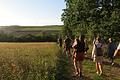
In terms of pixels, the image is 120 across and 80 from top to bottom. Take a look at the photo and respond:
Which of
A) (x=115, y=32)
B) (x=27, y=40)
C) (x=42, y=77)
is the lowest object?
(x=27, y=40)

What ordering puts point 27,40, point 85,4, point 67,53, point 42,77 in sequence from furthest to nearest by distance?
1. point 27,40
2. point 85,4
3. point 67,53
4. point 42,77

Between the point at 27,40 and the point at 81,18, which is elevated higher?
the point at 81,18

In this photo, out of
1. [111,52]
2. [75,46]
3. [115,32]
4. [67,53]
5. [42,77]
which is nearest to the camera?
[42,77]

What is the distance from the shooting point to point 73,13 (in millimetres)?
54250

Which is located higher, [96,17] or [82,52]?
[82,52]

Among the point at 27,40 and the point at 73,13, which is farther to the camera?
the point at 27,40

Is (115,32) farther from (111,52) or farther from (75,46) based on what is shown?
(75,46)

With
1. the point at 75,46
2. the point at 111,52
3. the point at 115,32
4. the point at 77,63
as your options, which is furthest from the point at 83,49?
the point at 115,32

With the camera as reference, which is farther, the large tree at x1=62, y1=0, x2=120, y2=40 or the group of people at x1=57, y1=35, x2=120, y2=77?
the large tree at x1=62, y1=0, x2=120, y2=40

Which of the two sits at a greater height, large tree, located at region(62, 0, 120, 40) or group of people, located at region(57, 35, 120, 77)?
group of people, located at region(57, 35, 120, 77)

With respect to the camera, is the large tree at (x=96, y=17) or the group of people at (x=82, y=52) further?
the large tree at (x=96, y=17)

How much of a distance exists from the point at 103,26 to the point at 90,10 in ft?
15.7

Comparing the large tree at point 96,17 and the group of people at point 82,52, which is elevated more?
the group of people at point 82,52

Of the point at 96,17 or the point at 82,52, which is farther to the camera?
the point at 96,17
